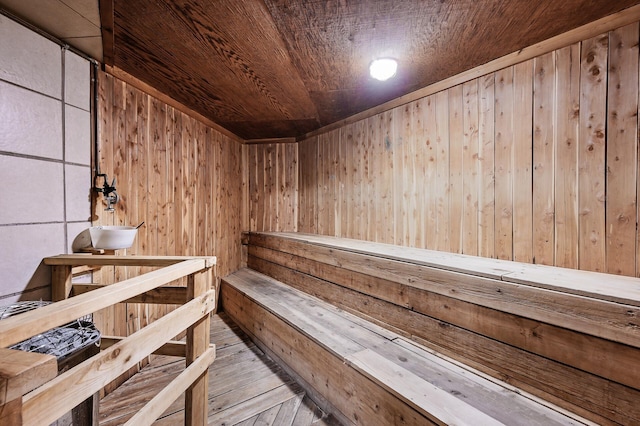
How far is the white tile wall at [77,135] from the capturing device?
1.67 metres

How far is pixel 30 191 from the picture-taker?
1.47 m

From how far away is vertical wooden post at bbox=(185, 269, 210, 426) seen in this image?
1.35 m

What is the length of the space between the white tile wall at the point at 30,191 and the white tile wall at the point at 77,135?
0.43ft

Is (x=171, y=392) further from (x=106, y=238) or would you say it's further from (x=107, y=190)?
(x=107, y=190)

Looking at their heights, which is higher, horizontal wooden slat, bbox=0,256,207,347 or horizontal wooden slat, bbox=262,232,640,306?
horizontal wooden slat, bbox=0,256,207,347

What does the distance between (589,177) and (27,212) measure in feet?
10.1

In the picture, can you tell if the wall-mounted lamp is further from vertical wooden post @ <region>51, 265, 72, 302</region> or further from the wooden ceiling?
the wooden ceiling

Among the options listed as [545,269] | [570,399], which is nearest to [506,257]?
[545,269]

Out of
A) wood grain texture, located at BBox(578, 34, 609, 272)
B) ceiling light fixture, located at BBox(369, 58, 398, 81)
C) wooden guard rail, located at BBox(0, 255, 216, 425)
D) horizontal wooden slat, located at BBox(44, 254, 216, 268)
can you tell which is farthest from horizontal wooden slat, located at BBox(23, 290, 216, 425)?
wood grain texture, located at BBox(578, 34, 609, 272)

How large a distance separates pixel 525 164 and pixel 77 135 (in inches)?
113

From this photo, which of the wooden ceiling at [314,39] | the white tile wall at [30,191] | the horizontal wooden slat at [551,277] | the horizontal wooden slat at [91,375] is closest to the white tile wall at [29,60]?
the wooden ceiling at [314,39]

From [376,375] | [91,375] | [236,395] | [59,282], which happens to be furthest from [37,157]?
[376,375]

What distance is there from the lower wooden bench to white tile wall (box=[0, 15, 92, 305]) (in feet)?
4.95

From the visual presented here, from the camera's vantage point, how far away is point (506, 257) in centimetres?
181
